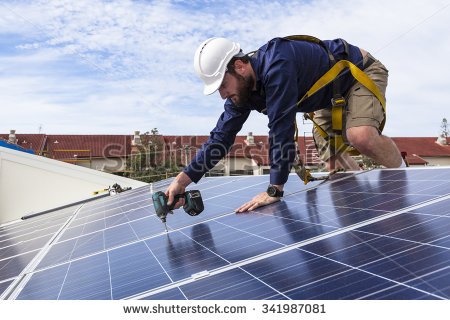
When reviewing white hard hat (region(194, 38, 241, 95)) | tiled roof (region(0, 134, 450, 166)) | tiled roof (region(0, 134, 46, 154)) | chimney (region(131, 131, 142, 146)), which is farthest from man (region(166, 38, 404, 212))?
tiled roof (region(0, 134, 46, 154))

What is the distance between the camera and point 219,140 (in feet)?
13.4

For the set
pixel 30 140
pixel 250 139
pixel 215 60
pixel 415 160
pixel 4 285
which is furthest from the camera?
pixel 415 160

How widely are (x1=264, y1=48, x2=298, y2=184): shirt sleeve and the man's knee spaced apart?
84 centimetres

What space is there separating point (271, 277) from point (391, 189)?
1512 millimetres

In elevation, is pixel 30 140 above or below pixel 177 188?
above

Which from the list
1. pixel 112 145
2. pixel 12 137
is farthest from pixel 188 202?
pixel 112 145

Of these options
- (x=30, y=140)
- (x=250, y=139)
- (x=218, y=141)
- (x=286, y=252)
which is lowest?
(x=286, y=252)

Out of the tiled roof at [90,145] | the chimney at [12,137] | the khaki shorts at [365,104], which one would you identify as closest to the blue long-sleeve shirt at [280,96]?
the khaki shorts at [365,104]

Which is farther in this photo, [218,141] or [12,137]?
[12,137]

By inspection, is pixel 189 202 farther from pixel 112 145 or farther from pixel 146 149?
pixel 112 145

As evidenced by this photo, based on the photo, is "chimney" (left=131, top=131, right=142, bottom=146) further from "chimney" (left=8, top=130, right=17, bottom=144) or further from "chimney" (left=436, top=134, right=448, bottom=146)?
"chimney" (left=436, top=134, right=448, bottom=146)

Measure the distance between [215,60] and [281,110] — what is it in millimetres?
675

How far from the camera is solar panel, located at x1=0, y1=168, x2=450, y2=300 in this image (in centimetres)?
155
